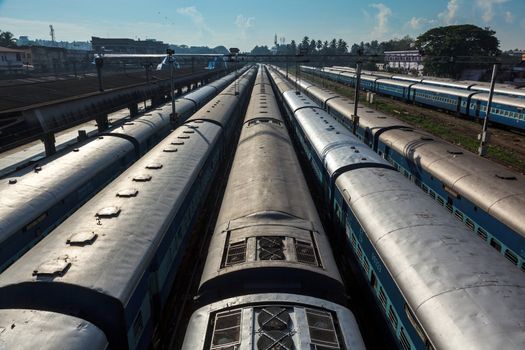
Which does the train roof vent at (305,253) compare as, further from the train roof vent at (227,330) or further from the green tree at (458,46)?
the green tree at (458,46)

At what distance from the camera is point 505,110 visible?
38656mm

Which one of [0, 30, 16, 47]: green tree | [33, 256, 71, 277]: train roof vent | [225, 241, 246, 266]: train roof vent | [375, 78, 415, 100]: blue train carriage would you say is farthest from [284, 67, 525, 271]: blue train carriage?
[0, 30, 16, 47]: green tree

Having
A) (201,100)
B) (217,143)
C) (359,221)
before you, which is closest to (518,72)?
(201,100)

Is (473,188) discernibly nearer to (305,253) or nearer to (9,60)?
(305,253)

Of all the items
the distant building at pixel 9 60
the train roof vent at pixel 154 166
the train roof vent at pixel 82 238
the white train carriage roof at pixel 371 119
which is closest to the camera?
the train roof vent at pixel 82 238

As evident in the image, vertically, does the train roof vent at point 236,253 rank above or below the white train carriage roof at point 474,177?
below

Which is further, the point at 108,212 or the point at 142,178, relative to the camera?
the point at 142,178

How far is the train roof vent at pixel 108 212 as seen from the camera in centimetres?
1223

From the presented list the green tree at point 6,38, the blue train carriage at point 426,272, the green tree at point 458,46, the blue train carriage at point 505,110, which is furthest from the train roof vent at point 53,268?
the green tree at point 6,38

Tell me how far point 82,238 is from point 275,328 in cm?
640

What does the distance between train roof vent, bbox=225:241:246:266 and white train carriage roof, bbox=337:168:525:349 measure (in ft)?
13.6

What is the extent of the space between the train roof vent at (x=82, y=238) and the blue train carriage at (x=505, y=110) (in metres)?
40.5

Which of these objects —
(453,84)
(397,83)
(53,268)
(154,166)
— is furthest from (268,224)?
(453,84)

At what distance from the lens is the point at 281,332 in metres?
7.55
